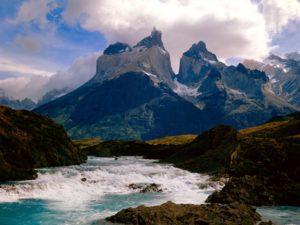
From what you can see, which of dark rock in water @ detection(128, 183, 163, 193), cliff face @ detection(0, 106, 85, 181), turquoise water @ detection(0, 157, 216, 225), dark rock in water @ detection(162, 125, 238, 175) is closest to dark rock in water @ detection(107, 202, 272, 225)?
turquoise water @ detection(0, 157, 216, 225)

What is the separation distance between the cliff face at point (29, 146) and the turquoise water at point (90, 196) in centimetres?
746

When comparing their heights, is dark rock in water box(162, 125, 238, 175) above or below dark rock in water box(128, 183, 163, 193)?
above

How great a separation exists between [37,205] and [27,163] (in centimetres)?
4324

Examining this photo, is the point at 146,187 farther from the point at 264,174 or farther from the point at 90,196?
the point at 264,174

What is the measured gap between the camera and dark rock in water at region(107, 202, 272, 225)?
43781 mm

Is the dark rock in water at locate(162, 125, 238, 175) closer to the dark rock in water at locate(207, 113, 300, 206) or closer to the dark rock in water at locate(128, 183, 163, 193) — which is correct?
the dark rock in water at locate(207, 113, 300, 206)

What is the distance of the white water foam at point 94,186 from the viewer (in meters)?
65.4

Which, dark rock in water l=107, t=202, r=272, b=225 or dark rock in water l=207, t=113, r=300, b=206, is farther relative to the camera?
dark rock in water l=207, t=113, r=300, b=206

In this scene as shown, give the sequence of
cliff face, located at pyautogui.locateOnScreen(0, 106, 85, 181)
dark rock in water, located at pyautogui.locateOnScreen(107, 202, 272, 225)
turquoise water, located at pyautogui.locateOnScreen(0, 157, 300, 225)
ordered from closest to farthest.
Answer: dark rock in water, located at pyautogui.locateOnScreen(107, 202, 272, 225) < turquoise water, located at pyautogui.locateOnScreen(0, 157, 300, 225) < cliff face, located at pyautogui.locateOnScreen(0, 106, 85, 181)

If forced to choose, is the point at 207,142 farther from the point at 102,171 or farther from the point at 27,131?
the point at 27,131

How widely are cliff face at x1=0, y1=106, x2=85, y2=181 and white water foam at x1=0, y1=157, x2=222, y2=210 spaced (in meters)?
7.39

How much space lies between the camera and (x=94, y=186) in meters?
→ 77.8

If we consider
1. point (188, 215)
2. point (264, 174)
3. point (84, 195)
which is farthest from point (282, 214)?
point (84, 195)

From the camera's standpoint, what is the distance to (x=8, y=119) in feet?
376
